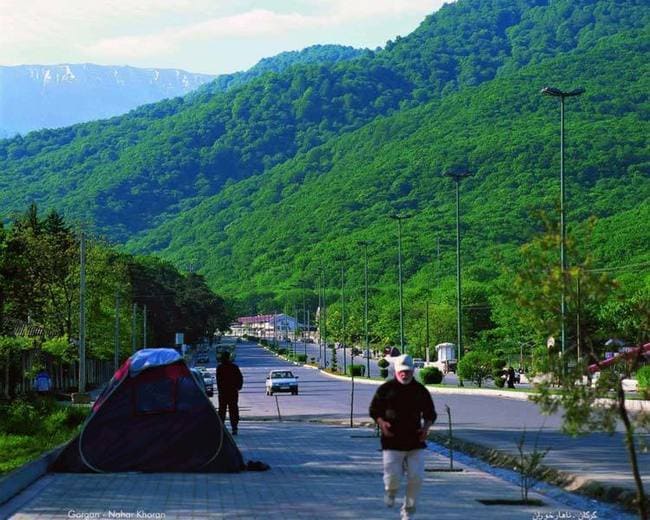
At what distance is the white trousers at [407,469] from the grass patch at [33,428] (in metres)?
7.16

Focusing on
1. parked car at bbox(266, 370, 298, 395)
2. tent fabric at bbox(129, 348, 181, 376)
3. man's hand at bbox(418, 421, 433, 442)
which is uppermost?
tent fabric at bbox(129, 348, 181, 376)

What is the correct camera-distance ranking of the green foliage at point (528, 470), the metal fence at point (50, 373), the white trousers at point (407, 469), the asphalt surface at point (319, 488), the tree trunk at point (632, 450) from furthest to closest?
the metal fence at point (50, 373) → the green foliage at point (528, 470) → the asphalt surface at point (319, 488) → the white trousers at point (407, 469) → the tree trunk at point (632, 450)

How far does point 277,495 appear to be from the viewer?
13891mm

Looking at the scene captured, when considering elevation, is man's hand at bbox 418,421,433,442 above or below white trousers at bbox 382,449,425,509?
above

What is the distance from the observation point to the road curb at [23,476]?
536 inches

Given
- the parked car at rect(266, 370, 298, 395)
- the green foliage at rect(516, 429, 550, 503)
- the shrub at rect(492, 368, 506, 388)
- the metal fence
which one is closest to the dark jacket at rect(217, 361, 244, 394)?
the green foliage at rect(516, 429, 550, 503)

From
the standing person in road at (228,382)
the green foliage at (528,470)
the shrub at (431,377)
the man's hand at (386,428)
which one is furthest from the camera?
the shrub at (431,377)

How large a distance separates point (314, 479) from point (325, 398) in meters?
34.8

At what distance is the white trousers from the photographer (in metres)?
10.9

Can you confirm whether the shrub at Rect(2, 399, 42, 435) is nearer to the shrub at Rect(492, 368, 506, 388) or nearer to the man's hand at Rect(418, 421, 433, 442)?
the man's hand at Rect(418, 421, 433, 442)

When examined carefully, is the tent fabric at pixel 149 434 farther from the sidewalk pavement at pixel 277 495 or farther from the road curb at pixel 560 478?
the road curb at pixel 560 478

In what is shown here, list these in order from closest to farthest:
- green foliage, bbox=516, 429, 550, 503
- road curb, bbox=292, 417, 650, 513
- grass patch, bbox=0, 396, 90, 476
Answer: green foliage, bbox=516, 429, 550, 503, road curb, bbox=292, 417, 650, 513, grass patch, bbox=0, 396, 90, 476

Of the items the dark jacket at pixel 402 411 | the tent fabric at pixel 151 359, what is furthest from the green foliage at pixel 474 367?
the dark jacket at pixel 402 411

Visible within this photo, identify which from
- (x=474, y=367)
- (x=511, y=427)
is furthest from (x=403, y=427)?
(x=474, y=367)
